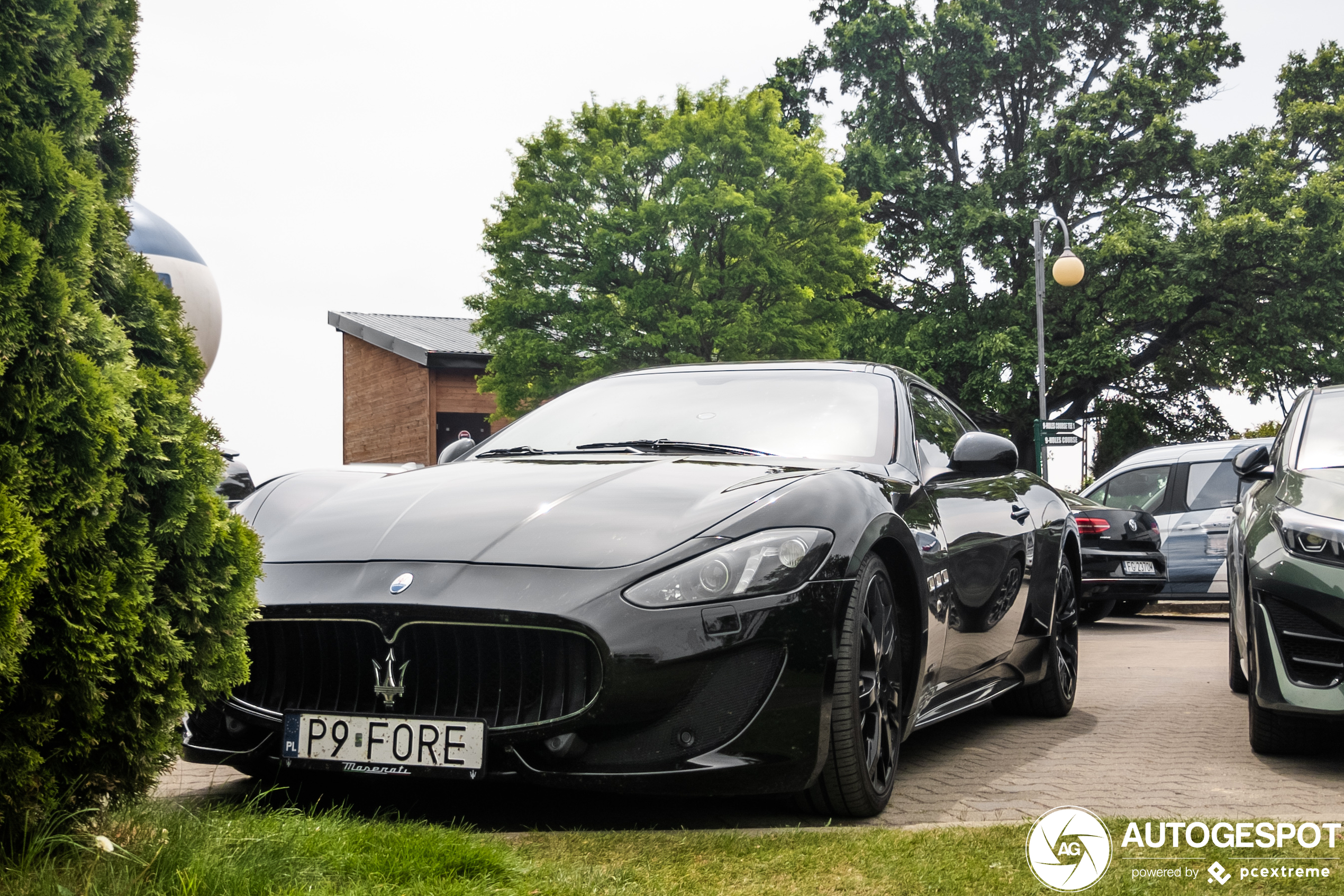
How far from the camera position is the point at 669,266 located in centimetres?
2847

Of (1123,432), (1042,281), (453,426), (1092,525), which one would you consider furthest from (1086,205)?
(1092,525)

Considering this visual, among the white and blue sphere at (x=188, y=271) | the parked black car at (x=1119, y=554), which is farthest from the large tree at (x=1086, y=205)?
the parked black car at (x=1119, y=554)

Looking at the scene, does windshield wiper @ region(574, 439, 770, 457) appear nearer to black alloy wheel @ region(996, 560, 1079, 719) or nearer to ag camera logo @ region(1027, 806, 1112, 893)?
ag camera logo @ region(1027, 806, 1112, 893)

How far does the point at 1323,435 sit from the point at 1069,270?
1978cm

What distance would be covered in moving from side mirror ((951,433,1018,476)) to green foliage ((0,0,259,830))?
292cm

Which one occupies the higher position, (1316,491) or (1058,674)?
(1316,491)

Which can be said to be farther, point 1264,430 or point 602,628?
point 1264,430

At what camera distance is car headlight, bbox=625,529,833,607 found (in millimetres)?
3568

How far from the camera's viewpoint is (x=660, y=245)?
2842 cm

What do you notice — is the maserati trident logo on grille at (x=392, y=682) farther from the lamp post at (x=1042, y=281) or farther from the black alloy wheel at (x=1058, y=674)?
the lamp post at (x=1042, y=281)

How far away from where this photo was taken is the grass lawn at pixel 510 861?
275 centimetres

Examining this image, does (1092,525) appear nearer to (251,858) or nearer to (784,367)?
(784,367)

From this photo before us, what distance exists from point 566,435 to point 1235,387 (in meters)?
33.9

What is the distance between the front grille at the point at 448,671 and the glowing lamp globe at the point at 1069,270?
22.5 meters
